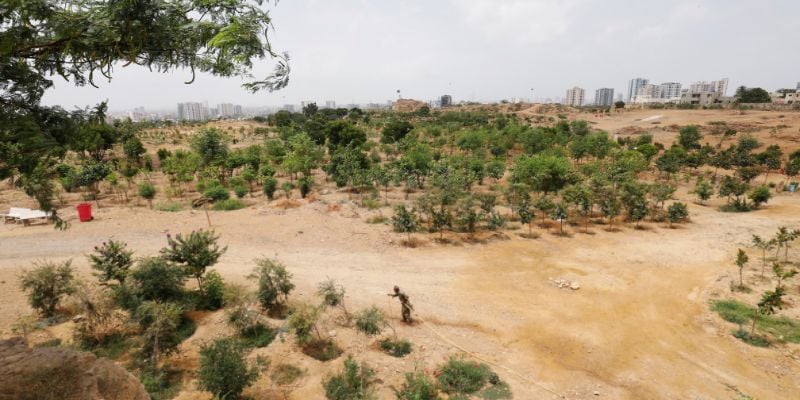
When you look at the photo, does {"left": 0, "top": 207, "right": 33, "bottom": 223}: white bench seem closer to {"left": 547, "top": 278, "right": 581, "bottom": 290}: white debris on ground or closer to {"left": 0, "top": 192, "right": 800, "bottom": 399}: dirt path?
{"left": 0, "top": 192, "right": 800, "bottom": 399}: dirt path

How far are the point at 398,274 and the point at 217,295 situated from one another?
611 centimetres

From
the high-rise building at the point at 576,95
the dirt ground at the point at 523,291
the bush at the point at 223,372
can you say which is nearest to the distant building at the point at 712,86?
the high-rise building at the point at 576,95

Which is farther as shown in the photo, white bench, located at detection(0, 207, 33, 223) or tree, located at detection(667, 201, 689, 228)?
tree, located at detection(667, 201, 689, 228)

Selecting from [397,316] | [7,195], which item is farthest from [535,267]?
[7,195]

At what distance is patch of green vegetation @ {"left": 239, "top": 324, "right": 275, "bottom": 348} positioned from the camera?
983 centimetres

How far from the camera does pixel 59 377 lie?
17.9 ft

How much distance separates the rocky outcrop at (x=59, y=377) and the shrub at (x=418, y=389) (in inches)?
184

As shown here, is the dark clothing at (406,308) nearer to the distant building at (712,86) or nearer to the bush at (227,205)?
the bush at (227,205)

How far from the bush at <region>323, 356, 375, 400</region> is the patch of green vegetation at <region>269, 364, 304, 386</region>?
34.3 inches

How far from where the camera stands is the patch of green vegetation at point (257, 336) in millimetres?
9828

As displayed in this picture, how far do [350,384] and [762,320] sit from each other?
1257 cm

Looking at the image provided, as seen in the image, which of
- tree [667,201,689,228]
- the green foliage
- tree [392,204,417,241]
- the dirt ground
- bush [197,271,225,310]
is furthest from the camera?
tree [667,201,689,228]

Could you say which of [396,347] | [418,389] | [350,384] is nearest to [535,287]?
[396,347]

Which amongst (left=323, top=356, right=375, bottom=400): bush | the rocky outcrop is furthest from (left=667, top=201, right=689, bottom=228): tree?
the rocky outcrop
